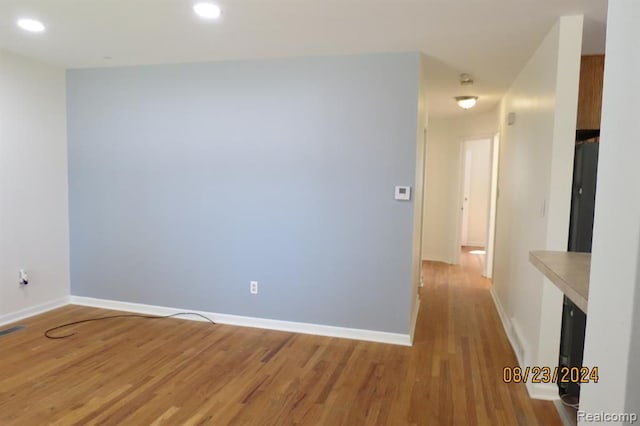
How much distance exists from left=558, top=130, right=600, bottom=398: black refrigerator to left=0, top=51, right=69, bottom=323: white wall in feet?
14.9

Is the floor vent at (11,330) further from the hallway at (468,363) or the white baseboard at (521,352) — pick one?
the white baseboard at (521,352)

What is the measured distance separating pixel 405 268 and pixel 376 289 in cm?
31

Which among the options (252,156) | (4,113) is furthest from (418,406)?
(4,113)

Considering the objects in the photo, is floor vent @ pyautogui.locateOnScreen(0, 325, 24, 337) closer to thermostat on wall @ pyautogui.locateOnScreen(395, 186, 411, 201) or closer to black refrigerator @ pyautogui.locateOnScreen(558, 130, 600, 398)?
thermostat on wall @ pyautogui.locateOnScreen(395, 186, 411, 201)

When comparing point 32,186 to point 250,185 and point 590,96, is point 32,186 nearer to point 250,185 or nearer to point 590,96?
point 250,185

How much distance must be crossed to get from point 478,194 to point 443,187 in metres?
2.29

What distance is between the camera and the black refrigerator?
242cm

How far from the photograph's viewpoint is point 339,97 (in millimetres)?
3436

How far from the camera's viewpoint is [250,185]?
145 inches

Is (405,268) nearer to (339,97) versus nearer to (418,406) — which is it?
(418,406)

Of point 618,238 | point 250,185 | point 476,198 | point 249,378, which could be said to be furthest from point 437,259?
point 618,238

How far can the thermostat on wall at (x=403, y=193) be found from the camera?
3334 mm

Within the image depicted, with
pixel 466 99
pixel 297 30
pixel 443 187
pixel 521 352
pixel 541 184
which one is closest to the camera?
pixel 541 184
